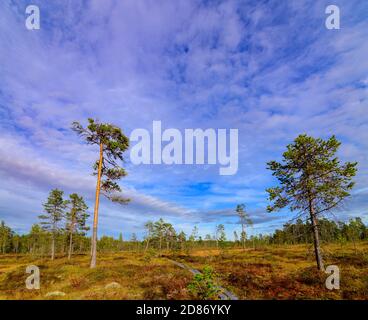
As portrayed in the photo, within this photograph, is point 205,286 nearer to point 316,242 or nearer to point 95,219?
point 316,242

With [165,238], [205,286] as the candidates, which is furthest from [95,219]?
A: [165,238]

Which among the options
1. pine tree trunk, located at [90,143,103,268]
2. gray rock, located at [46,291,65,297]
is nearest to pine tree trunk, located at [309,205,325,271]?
gray rock, located at [46,291,65,297]

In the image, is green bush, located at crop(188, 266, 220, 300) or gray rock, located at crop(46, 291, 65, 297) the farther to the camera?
gray rock, located at crop(46, 291, 65, 297)

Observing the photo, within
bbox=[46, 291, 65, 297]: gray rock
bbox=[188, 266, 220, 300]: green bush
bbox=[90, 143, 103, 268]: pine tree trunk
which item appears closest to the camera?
bbox=[188, 266, 220, 300]: green bush

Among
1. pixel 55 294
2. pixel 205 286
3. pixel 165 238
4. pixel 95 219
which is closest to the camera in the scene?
pixel 205 286

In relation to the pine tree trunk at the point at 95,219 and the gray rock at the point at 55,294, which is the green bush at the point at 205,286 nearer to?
the gray rock at the point at 55,294

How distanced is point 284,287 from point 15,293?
60.0 feet

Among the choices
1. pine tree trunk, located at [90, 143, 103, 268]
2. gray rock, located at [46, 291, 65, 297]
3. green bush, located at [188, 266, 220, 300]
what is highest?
pine tree trunk, located at [90, 143, 103, 268]

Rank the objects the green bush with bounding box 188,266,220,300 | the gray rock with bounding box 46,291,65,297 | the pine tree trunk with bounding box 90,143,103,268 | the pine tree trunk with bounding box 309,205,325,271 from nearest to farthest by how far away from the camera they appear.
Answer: the green bush with bounding box 188,266,220,300, the gray rock with bounding box 46,291,65,297, the pine tree trunk with bounding box 309,205,325,271, the pine tree trunk with bounding box 90,143,103,268

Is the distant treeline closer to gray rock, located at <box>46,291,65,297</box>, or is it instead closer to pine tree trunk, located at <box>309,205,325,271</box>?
pine tree trunk, located at <box>309,205,325,271</box>

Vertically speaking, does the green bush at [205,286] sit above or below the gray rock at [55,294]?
above

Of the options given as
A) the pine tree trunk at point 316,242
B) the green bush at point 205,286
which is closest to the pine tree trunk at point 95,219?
the green bush at point 205,286

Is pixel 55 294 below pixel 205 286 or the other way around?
below
